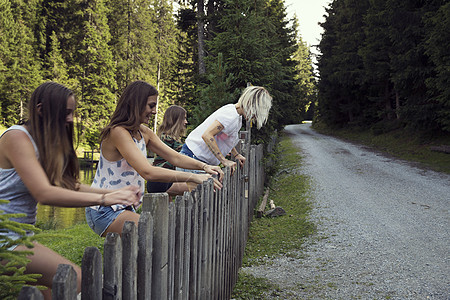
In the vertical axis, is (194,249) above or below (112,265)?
below

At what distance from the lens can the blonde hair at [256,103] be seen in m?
4.48

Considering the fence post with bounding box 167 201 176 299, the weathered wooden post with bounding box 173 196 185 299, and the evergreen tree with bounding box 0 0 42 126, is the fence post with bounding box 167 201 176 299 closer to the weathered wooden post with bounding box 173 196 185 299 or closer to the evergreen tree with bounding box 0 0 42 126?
the weathered wooden post with bounding box 173 196 185 299

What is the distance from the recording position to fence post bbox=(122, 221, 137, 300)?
4.98 feet

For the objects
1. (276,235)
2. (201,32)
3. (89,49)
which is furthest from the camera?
(89,49)

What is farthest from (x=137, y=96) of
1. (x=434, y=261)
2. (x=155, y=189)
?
(x=434, y=261)

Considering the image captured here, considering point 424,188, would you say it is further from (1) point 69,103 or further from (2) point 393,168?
(1) point 69,103

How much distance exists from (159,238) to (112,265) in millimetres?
468

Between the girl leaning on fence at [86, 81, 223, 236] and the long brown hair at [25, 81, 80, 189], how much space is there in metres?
0.60

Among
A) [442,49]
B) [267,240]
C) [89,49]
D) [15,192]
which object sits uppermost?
[89,49]

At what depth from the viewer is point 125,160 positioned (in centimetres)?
281

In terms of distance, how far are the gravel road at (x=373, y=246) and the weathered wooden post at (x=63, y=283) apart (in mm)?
3464

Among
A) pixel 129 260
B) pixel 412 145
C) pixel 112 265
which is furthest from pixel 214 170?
pixel 412 145

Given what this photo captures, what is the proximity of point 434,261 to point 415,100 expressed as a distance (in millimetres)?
17653

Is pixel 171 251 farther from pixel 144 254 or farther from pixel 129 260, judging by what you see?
pixel 129 260
